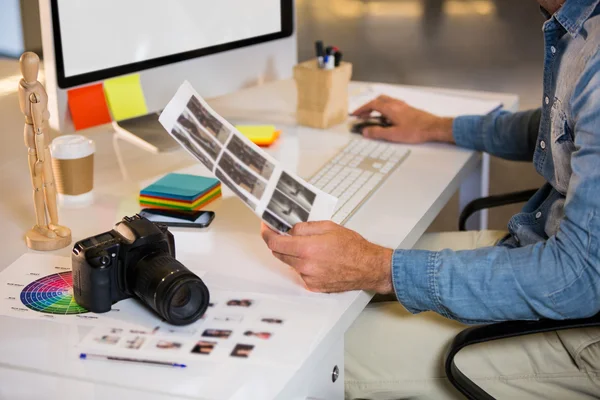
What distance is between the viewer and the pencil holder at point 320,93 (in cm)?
172

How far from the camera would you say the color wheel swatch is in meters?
1.03

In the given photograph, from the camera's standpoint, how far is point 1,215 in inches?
52.7

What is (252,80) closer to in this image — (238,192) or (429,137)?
(429,137)

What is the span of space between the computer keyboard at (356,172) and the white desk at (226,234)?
0.07ft

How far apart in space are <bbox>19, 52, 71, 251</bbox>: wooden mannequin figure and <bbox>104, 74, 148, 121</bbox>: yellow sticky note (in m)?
0.32

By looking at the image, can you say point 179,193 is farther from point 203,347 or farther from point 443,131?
point 443,131

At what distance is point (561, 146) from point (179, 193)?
24.2 inches

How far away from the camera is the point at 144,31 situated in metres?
1.50

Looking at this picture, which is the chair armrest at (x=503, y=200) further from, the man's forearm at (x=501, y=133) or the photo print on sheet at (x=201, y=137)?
the photo print on sheet at (x=201, y=137)

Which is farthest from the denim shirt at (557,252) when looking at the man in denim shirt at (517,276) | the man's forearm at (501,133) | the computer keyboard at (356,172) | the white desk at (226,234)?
the man's forearm at (501,133)

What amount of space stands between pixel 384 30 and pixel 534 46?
56 centimetres

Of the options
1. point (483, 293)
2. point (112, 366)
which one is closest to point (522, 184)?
point (483, 293)

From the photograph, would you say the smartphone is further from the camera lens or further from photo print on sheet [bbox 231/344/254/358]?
photo print on sheet [bbox 231/344/254/358]

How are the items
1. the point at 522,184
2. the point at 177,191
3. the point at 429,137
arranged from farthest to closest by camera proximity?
the point at 522,184 → the point at 429,137 → the point at 177,191
